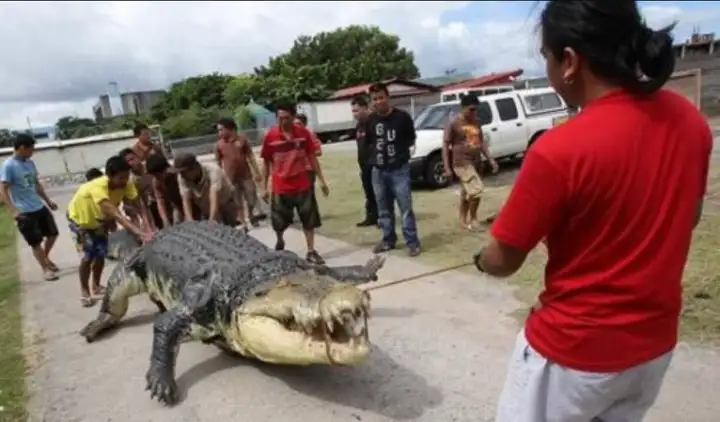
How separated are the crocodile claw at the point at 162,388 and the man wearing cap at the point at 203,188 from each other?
7.59 feet

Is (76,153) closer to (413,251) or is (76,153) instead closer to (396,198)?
(396,198)

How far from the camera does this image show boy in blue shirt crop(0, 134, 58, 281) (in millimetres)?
6988

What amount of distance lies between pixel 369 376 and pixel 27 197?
215 inches

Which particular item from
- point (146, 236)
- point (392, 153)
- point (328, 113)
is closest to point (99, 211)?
point (146, 236)

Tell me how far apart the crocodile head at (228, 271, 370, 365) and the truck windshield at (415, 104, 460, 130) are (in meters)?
8.53

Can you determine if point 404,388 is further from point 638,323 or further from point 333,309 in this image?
point 638,323

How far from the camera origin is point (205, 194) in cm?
611

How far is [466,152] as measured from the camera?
23.9 feet

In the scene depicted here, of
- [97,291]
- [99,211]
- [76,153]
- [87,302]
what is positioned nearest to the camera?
[99,211]

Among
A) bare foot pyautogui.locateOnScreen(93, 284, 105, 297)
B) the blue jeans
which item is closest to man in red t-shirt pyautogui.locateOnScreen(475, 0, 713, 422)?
the blue jeans

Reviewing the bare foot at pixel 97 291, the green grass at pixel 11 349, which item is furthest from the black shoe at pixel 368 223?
the green grass at pixel 11 349

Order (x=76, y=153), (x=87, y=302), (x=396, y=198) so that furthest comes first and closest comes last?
(x=76, y=153) < (x=396, y=198) < (x=87, y=302)

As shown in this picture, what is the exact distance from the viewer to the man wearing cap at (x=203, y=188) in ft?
19.1

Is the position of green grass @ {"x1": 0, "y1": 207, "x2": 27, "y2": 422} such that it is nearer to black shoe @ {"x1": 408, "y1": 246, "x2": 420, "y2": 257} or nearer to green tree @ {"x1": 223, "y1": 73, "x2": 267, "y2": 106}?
black shoe @ {"x1": 408, "y1": 246, "x2": 420, "y2": 257}
